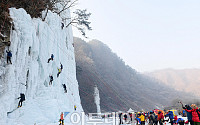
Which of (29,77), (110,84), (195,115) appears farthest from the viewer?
(110,84)

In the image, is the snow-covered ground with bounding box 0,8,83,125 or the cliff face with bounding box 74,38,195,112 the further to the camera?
the cliff face with bounding box 74,38,195,112

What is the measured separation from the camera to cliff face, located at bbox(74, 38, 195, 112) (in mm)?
44763

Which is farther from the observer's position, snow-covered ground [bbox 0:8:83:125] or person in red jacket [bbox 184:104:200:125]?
snow-covered ground [bbox 0:8:83:125]

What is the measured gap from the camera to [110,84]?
65.9 meters

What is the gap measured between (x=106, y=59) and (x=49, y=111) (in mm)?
84614

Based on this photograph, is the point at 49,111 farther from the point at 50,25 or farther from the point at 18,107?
the point at 50,25

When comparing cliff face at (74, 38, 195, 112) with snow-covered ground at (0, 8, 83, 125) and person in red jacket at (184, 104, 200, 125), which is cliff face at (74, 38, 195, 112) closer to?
snow-covered ground at (0, 8, 83, 125)

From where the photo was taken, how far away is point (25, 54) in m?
10.8

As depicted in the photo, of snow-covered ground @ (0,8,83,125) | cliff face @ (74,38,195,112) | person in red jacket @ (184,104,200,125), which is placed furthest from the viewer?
cliff face @ (74,38,195,112)

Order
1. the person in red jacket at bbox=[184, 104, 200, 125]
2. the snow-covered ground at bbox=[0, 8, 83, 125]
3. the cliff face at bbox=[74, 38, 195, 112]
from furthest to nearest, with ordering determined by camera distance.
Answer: the cliff face at bbox=[74, 38, 195, 112] → the snow-covered ground at bbox=[0, 8, 83, 125] → the person in red jacket at bbox=[184, 104, 200, 125]

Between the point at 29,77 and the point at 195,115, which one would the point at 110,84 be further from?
the point at 195,115

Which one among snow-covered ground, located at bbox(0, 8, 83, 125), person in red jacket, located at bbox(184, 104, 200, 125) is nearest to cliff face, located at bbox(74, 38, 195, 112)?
snow-covered ground, located at bbox(0, 8, 83, 125)

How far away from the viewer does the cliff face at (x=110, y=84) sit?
44763 mm

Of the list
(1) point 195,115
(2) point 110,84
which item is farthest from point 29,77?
(2) point 110,84
